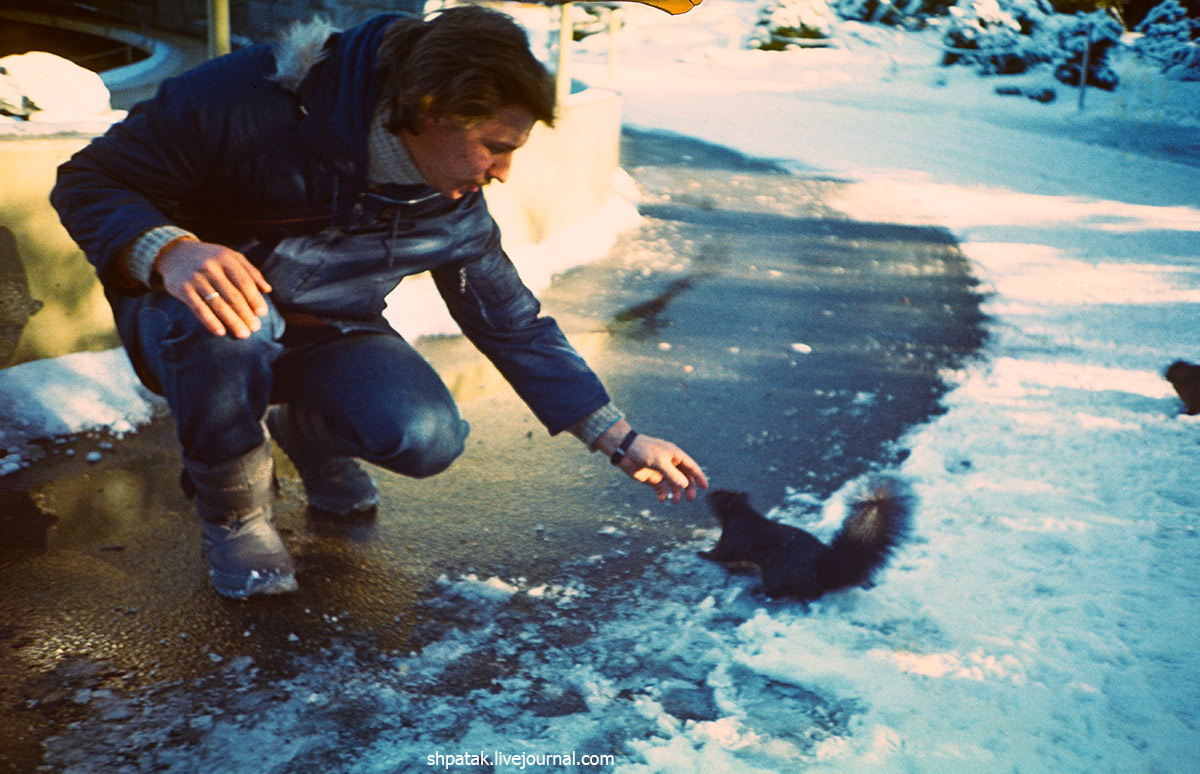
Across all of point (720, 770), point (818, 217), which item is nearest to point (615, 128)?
point (818, 217)

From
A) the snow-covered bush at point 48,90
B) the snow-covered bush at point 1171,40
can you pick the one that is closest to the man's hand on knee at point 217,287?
the snow-covered bush at point 48,90

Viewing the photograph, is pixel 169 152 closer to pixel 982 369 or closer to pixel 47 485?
pixel 47 485

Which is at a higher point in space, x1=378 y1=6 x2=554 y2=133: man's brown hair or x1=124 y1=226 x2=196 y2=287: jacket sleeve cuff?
x1=378 y1=6 x2=554 y2=133: man's brown hair

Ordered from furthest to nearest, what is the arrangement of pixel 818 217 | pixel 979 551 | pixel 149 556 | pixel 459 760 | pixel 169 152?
pixel 818 217
pixel 979 551
pixel 149 556
pixel 169 152
pixel 459 760

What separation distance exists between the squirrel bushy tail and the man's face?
1.38m

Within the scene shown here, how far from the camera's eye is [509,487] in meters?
3.27

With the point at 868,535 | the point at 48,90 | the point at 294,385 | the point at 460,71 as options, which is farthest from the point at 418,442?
the point at 48,90

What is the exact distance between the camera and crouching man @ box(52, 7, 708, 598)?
2.07 m

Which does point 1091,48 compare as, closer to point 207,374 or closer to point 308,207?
point 308,207

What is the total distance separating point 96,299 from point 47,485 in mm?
908

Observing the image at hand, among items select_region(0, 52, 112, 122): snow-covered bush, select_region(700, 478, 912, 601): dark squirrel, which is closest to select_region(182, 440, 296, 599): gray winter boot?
select_region(700, 478, 912, 601): dark squirrel

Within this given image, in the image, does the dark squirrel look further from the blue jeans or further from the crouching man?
the blue jeans

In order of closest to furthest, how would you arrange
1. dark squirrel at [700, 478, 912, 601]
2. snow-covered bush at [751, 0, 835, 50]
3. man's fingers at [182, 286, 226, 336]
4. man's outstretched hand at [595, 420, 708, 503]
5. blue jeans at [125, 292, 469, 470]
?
man's fingers at [182, 286, 226, 336] < blue jeans at [125, 292, 469, 470] < man's outstretched hand at [595, 420, 708, 503] < dark squirrel at [700, 478, 912, 601] < snow-covered bush at [751, 0, 835, 50]

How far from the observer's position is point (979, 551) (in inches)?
116
